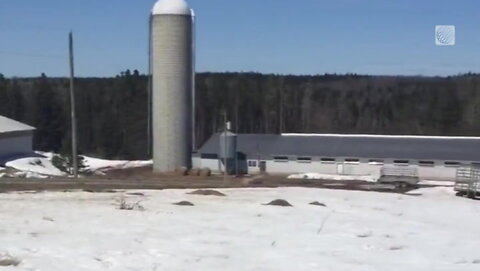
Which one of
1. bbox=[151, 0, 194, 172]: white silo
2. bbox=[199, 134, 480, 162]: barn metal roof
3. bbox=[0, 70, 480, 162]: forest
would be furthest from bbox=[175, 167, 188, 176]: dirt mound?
bbox=[0, 70, 480, 162]: forest

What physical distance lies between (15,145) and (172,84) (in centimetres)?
1535

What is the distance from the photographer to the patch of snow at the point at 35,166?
57.4m

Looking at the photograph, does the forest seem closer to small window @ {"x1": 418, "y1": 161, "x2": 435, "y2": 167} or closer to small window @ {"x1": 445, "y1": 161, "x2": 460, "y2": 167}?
small window @ {"x1": 418, "y1": 161, "x2": 435, "y2": 167}

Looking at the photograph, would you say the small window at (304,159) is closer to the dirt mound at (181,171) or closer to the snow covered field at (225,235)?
the dirt mound at (181,171)

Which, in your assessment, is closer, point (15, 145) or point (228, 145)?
point (228, 145)

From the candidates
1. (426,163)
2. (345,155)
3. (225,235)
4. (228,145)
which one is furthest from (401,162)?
(225,235)

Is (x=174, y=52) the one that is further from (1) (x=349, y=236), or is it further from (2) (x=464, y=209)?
(1) (x=349, y=236)

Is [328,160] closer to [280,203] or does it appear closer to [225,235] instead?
[280,203]

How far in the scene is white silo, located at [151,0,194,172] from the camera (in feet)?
197

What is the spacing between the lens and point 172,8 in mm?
60219

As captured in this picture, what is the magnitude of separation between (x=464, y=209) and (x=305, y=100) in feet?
383

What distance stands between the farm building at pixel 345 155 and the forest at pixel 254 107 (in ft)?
140

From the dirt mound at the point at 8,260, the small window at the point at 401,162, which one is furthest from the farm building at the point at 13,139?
the dirt mound at the point at 8,260

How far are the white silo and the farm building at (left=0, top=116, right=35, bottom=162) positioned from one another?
1238cm
